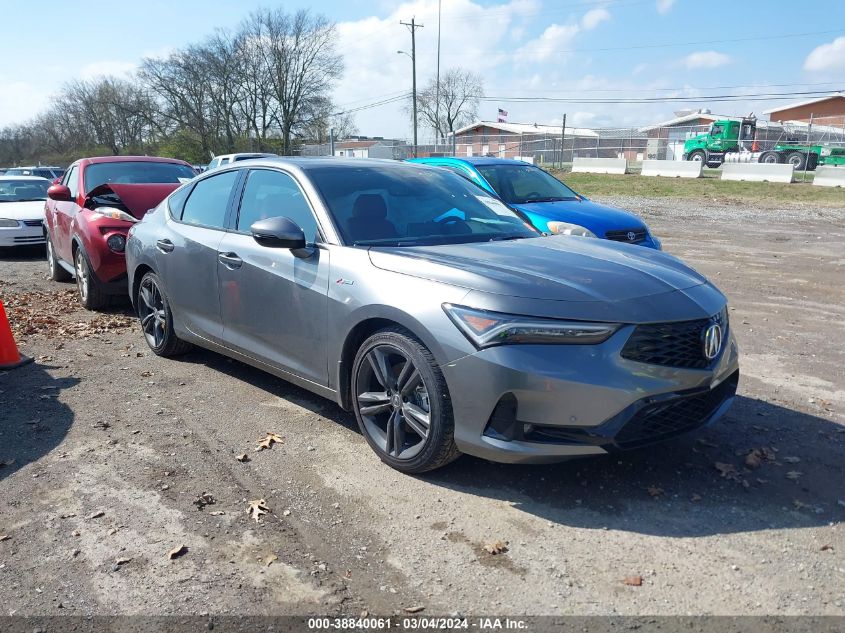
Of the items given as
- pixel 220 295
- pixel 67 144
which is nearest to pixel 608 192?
pixel 220 295

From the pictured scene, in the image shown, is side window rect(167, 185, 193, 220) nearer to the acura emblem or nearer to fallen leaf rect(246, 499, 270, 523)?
fallen leaf rect(246, 499, 270, 523)

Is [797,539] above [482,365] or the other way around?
the other way around

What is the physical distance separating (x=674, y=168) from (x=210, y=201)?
30524mm

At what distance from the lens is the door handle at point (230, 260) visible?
482 centimetres

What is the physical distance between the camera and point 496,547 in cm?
319

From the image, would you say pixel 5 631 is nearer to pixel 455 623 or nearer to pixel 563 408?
pixel 455 623

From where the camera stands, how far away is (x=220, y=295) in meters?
5.05

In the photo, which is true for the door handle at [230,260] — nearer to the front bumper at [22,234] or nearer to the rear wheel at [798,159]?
the front bumper at [22,234]

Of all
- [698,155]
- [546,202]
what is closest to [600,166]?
[698,155]

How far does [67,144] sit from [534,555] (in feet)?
268

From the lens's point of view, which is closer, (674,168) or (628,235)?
(628,235)

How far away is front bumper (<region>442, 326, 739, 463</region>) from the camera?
3.27 meters

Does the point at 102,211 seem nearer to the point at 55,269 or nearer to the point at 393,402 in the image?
the point at 55,269

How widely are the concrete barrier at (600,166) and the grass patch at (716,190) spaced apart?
2.63 meters
